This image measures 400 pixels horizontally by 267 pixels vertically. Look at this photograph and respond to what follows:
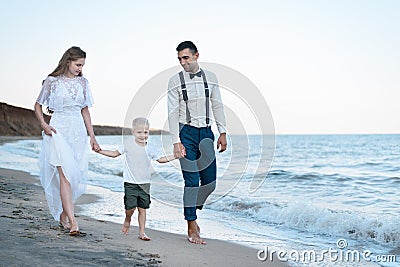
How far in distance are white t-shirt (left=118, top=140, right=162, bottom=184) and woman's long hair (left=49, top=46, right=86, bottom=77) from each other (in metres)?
0.90

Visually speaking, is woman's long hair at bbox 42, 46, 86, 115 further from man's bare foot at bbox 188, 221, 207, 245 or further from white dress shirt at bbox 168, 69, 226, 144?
man's bare foot at bbox 188, 221, 207, 245

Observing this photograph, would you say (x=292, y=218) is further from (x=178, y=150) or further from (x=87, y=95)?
(x=87, y=95)

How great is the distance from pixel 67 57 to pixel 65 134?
72 centimetres

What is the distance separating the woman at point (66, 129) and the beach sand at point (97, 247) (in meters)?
0.39

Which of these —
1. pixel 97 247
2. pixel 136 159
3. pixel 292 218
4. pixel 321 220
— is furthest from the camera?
pixel 292 218

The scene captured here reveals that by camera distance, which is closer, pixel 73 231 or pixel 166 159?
pixel 73 231

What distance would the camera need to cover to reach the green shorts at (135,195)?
5160mm

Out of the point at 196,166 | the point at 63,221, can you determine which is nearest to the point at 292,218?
the point at 196,166

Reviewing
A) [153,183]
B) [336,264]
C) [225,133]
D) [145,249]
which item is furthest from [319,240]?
[153,183]

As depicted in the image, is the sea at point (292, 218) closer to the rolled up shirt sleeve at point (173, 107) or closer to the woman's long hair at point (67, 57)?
the rolled up shirt sleeve at point (173, 107)

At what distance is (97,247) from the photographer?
4.46 meters

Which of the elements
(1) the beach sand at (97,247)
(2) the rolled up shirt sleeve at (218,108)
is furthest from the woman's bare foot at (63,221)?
(2) the rolled up shirt sleeve at (218,108)

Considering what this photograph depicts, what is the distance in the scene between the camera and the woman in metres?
4.99

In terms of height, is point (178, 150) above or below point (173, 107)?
below
